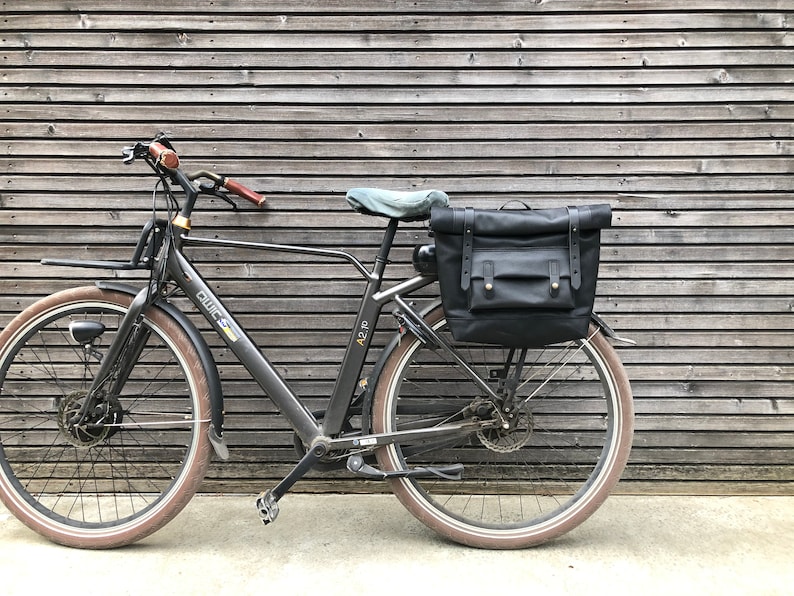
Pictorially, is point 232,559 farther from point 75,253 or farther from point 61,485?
point 75,253

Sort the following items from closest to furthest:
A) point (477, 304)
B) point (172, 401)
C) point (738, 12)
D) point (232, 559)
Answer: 1. point (477, 304)
2. point (232, 559)
3. point (738, 12)
4. point (172, 401)

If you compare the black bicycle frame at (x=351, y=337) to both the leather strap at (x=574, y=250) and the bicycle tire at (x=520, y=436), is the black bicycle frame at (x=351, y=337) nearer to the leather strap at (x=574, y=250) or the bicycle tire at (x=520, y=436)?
the bicycle tire at (x=520, y=436)

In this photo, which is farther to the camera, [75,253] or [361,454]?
[75,253]

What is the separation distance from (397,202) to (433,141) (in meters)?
0.65

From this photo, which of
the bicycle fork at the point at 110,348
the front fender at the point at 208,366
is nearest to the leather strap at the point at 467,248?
the front fender at the point at 208,366

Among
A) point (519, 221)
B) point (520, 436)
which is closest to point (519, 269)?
point (519, 221)

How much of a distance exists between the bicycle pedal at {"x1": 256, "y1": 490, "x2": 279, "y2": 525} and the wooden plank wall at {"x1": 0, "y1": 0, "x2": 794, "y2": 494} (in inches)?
26.6

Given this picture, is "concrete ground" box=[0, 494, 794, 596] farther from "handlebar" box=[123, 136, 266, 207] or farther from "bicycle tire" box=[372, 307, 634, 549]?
"handlebar" box=[123, 136, 266, 207]

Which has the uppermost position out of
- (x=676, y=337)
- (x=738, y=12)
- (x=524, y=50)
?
(x=738, y=12)

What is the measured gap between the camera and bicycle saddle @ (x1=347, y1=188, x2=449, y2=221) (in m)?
2.39

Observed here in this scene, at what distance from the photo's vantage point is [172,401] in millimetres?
3051

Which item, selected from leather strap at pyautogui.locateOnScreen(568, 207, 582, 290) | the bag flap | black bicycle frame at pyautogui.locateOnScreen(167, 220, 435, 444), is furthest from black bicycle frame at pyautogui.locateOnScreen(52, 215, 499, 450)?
leather strap at pyautogui.locateOnScreen(568, 207, 582, 290)

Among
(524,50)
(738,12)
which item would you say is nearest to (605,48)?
(524,50)

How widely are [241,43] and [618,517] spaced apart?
2.96m
